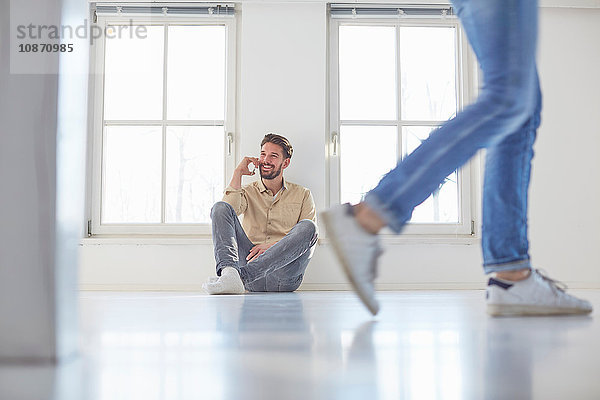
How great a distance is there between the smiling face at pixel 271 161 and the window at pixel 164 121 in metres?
0.47

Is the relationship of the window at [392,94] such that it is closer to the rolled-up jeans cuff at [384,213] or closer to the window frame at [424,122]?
the window frame at [424,122]

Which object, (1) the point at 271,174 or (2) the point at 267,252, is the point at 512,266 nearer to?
(2) the point at 267,252

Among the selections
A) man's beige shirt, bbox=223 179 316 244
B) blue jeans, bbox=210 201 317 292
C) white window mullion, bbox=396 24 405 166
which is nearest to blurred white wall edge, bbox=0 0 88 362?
blue jeans, bbox=210 201 317 292

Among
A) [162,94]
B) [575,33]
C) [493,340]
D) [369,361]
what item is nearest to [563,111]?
[575,33]

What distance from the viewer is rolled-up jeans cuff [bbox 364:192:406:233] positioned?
111cm

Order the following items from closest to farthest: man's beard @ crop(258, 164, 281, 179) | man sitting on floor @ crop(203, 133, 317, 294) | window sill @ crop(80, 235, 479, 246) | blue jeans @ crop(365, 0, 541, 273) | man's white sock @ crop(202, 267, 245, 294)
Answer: blue jeans @ crop(365, 0, 541, 273)
man's white sock @ crop(202, 267, 245, 294)
man sitting on floor @ crop(203, 133, 317, 294)
man's beard @ crop(258, 164, 281, 179)
window sill @ crop(80, 235, 479, 246)

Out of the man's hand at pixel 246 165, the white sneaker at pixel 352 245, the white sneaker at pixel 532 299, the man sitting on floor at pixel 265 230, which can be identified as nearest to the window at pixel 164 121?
the man's hand at pixel 246 165

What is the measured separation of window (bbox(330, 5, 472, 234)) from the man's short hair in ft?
1.58

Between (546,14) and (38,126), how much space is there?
4572 mm

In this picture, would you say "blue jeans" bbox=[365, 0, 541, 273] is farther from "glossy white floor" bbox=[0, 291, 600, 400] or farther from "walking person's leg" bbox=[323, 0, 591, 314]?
"glossy white floor" bbox=[0, 291, 600, 400]

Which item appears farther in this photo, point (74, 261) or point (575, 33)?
point (575, 33)

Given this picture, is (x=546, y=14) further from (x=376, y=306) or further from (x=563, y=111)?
(x=376, y=306)

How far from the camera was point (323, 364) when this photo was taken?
2.23ft

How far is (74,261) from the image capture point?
0.63 m
